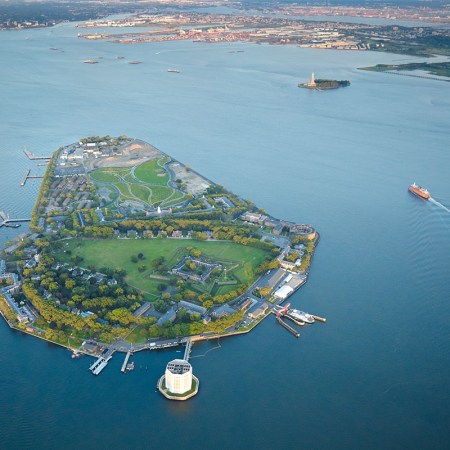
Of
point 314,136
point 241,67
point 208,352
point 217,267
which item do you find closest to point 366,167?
point 314,136

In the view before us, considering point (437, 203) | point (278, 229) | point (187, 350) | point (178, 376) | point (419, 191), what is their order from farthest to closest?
point (419, 191)
point (437, 203)
point (278, 229)
point (187, 350)
point (178, 376)

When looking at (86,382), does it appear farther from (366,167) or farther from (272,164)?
(366,167)

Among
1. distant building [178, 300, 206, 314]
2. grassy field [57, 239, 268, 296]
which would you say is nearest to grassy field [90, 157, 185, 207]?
grassy field [57, 239, 268, 296]

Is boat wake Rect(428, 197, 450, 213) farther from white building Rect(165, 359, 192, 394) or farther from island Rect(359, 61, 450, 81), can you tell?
island Rect(359, 61, 450, 81)

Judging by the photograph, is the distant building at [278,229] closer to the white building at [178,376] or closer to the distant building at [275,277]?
the distant building at [275,277]

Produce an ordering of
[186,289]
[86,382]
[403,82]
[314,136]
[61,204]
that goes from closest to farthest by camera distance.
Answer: [86,382], [186,289], [61,204], [314,136], [403,82]

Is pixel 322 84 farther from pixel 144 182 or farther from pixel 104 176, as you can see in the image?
pixel 104 176

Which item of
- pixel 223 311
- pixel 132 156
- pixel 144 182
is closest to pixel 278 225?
pixel 223 311
